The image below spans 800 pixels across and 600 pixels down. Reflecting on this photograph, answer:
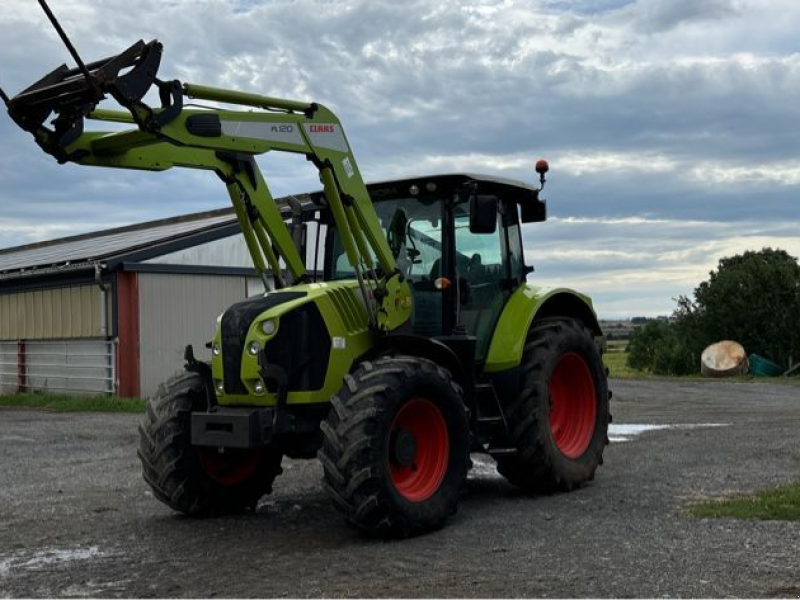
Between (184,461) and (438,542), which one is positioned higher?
(184,461)

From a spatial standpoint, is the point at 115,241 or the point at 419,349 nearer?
the point at 419,349

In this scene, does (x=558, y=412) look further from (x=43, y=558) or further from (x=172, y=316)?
(x=172, y=316)

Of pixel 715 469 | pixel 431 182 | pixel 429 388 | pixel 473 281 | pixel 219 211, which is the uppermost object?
pixel 219 211

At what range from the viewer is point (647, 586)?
222 inches

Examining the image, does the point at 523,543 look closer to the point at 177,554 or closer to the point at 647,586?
the point at 647,586

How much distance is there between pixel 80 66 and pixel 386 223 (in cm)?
332

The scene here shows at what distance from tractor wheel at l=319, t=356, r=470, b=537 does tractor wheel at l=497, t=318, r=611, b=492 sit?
1044 millimetres

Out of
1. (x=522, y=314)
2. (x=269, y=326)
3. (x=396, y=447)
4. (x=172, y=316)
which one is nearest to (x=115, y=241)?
(x=172, y=316)

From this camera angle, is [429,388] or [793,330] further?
[793,330]

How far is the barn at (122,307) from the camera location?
20766mm

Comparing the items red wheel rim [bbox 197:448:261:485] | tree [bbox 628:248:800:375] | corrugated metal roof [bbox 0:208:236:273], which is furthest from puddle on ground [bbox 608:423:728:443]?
tree [bbox 628:248:800:375]

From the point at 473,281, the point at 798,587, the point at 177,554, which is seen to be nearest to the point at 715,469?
the point at 473,281

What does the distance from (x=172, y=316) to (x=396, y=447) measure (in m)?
14.9

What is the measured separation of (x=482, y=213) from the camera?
813 cm
